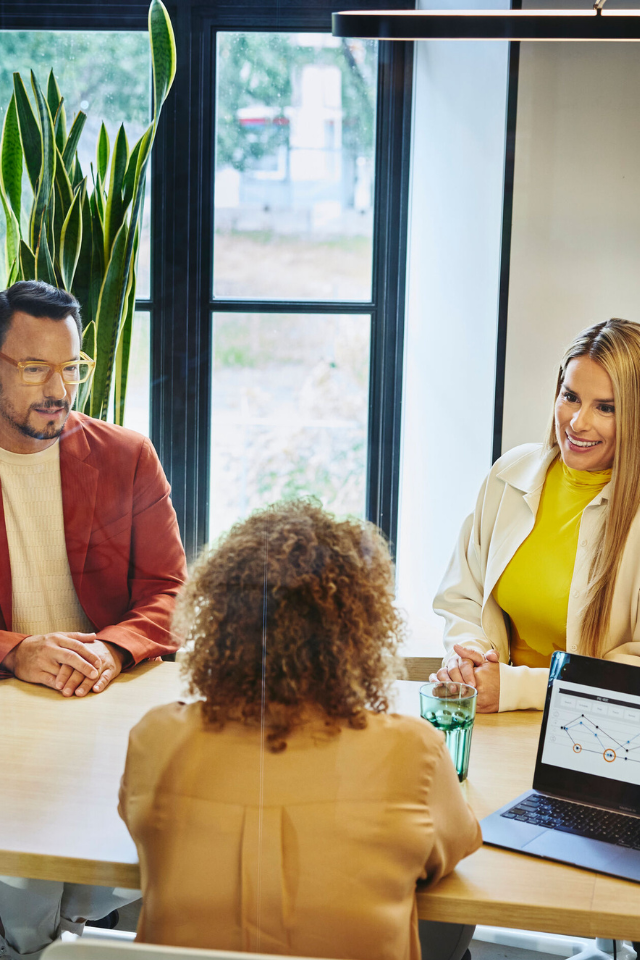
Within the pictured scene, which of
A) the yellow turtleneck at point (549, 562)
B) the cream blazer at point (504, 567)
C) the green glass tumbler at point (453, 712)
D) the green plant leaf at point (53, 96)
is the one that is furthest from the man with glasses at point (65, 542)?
the yellow turtleneck at point (549, 562)

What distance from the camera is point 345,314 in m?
1.09

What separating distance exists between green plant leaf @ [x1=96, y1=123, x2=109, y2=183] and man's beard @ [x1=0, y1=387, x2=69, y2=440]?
0.99 feet

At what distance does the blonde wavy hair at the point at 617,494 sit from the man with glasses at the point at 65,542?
73cm

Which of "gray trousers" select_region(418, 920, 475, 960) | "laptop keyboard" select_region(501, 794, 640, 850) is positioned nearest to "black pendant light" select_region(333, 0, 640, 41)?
"laptop keyboard" select_region(501, 794, 640, 850)

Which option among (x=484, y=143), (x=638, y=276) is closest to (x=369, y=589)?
(x=484, y=143)

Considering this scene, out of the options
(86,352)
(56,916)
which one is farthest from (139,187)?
(56,916)

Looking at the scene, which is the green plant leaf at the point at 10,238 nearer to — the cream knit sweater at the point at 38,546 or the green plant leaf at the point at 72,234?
the green plant leaf at the point at 72,234

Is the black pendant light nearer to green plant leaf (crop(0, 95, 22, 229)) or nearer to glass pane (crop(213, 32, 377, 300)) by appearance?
glass pane (crop(213, 32, 377, 300))

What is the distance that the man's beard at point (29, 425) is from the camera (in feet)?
3.30

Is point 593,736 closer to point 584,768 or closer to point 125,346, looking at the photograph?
point 584,768

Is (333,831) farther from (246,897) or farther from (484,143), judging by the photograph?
(484,143)

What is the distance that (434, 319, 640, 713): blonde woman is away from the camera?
1338 mm

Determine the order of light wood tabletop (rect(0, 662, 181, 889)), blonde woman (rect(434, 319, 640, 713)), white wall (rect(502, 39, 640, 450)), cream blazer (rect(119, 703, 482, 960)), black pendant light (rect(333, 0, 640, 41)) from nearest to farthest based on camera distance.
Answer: cream blazer (rect(119, 703, 482, 960)) < light wood tabletop (rect(0, 662, 181, 889)) < black pendant light (rect(333, 0, 640, 41)) < blonde woman (rect(434, 319, 640, 713)) < white wall (rect(502, 39, 640, 450))

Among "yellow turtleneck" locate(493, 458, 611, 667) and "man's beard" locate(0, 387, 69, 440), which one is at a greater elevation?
"man's beard" locate(0, 387, 69, 440)
